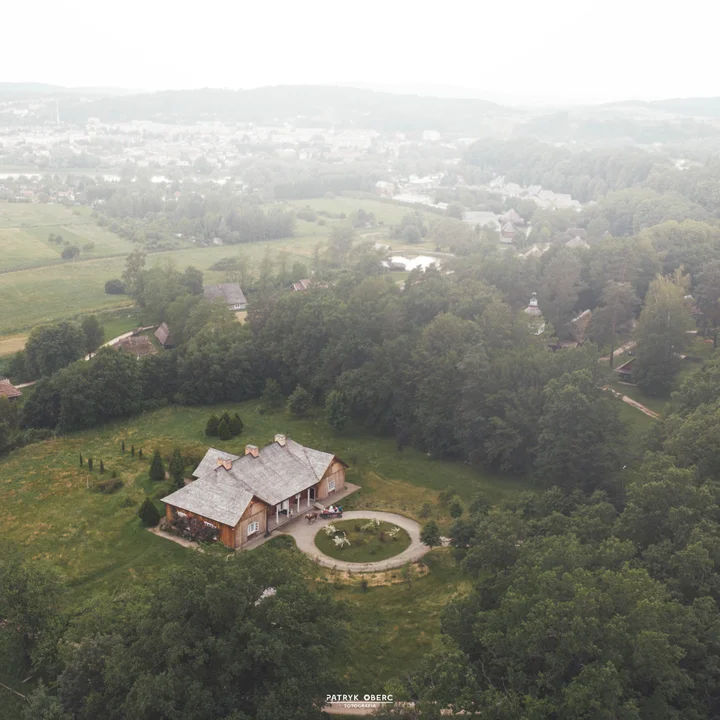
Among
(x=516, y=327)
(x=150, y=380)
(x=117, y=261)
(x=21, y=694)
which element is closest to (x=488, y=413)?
(x=516, y=327)

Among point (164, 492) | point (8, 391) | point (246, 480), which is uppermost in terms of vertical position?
point (246, 480)

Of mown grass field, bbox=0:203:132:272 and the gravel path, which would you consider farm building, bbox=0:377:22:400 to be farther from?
mown grass field, bbox=0:203:132:272

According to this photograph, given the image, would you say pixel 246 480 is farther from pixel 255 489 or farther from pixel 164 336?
pixel 164 336

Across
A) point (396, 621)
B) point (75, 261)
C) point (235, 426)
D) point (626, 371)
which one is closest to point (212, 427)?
point (235, 426)

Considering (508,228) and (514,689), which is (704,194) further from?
(514,689)

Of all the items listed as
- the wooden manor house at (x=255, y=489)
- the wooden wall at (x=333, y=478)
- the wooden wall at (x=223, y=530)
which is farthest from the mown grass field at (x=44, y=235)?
the wooden wall at (x=223, y=530)

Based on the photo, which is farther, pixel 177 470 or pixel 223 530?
pixel 177 470
